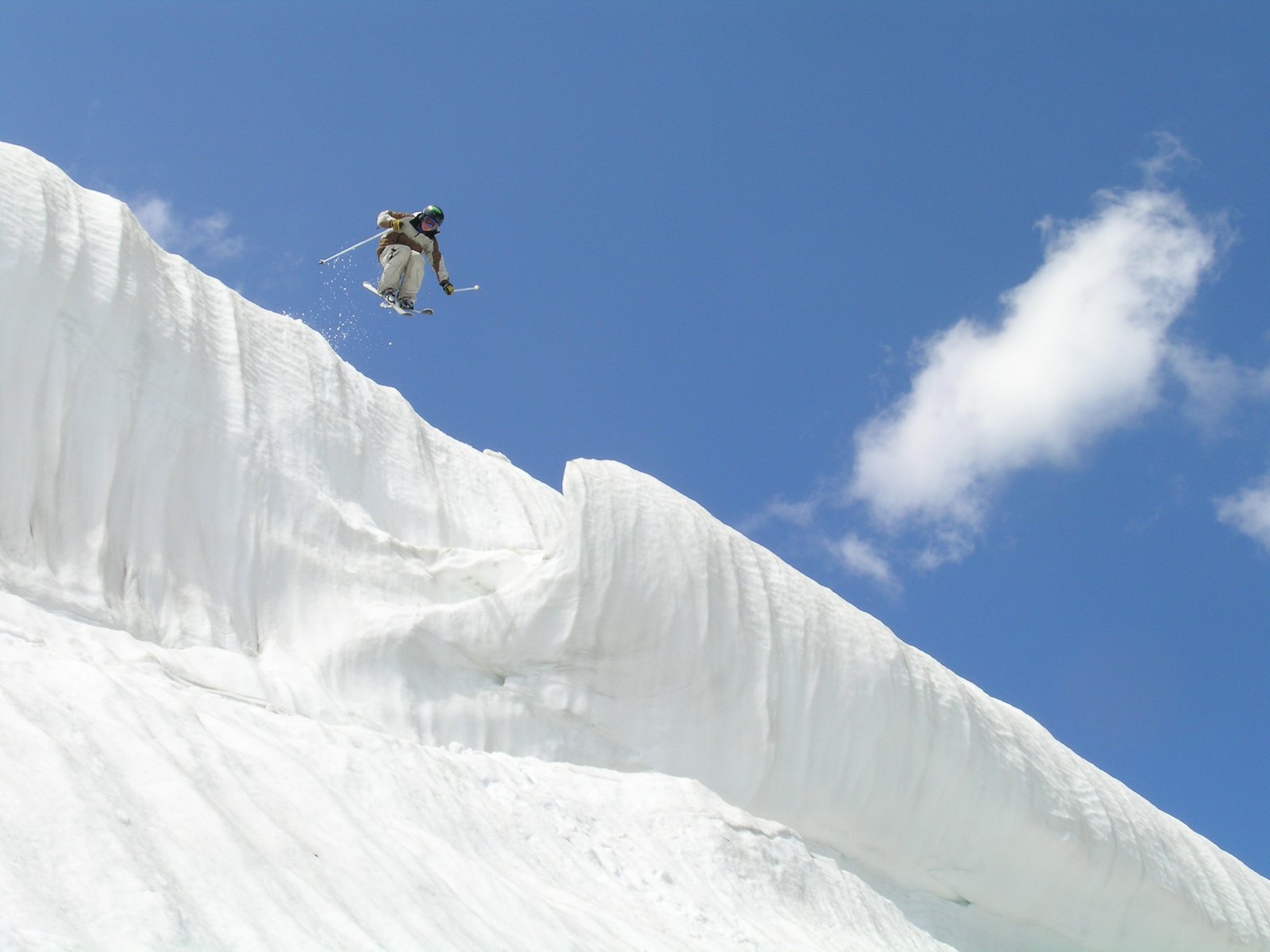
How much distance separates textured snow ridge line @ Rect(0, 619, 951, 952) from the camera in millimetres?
5586

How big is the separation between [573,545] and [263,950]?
21.0 ft

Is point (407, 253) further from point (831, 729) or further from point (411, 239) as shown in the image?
point (831, 729)

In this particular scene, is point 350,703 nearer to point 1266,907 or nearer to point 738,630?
point 738,630

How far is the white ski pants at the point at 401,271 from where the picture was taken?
56.1 feet

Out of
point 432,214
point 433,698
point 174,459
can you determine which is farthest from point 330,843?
point 432,214

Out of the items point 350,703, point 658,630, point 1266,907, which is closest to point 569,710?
point 658,630

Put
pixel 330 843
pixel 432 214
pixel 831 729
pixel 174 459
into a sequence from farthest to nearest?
1. pixel 432 214
2. pixel 831 729
3. pixel 174 459
4. pixel 330 843

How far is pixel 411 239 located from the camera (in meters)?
17.0

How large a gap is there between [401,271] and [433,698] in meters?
7.63

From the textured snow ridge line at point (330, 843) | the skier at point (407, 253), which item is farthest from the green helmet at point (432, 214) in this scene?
the textured snow ridge line at point (330, 843)

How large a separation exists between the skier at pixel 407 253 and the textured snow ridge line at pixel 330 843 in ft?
26.5

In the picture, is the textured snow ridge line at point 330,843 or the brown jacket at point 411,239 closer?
the textured snow ridge line at point 330,843

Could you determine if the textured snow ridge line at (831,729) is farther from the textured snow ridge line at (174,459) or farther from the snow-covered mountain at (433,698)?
the textured snow ridge line at (174,459)

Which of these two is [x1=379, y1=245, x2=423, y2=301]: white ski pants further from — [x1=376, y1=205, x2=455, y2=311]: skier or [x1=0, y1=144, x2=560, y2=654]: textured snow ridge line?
[x1=0, y1=144, x2=560, y2=654]: textured snow ridge line
